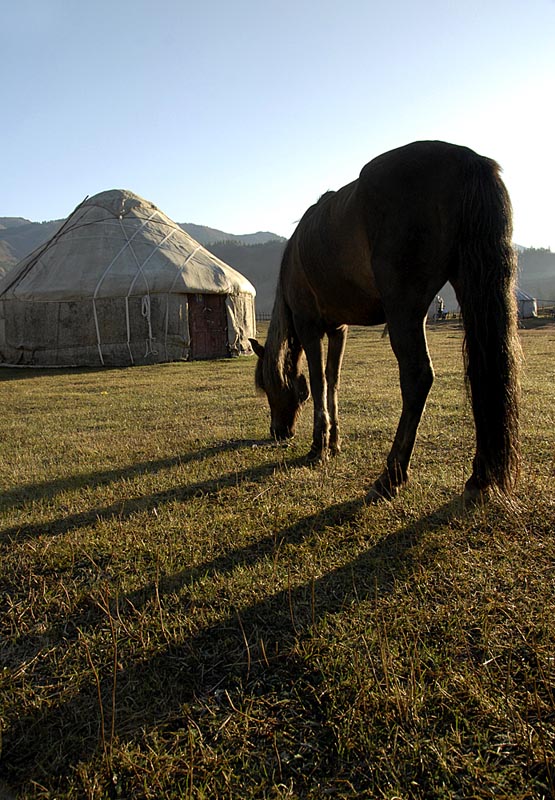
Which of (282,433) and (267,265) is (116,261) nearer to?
(282,433)

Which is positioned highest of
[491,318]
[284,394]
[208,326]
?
[208,326]

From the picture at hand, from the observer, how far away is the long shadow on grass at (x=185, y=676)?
1280 millimetres

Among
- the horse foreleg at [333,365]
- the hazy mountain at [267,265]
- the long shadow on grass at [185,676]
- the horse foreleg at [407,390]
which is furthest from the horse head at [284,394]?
the hazy mountain at [267,265]

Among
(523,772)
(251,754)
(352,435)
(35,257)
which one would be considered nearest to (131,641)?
(251,754)

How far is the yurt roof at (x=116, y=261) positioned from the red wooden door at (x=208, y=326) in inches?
17.9

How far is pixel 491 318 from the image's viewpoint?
241cm

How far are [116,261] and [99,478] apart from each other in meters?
12.1

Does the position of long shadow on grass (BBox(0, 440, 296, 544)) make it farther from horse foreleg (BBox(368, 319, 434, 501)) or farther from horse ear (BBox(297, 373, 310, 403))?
horse foreleg (BBox(368, 319, 434, 501))

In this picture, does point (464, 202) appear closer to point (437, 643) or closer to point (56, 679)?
point (437, 643)

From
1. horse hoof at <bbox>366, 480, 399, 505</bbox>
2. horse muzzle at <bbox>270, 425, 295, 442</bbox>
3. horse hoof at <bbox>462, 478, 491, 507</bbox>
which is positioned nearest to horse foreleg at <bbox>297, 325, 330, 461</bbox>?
horse muzzle at <bbox>270, 425, 295, 442</bbox>

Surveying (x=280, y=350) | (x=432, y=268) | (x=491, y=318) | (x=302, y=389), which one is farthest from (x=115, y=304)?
(x=491, y=318)

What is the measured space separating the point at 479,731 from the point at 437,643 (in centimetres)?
35

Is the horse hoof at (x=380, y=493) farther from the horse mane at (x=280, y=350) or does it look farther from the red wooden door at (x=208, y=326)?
the red wooden door at (x=208, y=326)

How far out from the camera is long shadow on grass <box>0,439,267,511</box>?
3330 millimetres
